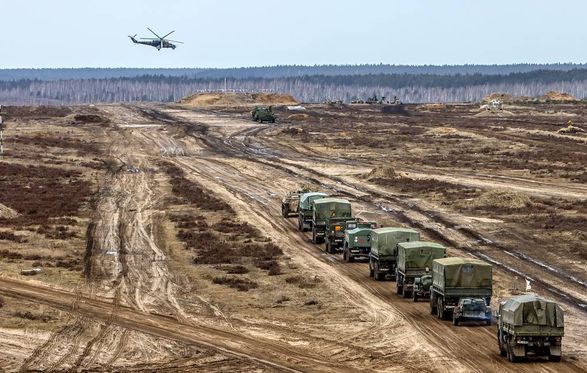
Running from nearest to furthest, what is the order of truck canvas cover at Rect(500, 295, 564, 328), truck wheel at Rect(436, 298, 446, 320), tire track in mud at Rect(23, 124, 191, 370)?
truck canvas cover at Rect(500, 295, 564, 328) → tire track in mud at Rect(23, 124, 191, 370) → truck wheel at Rect(436, 298, 446, 320)

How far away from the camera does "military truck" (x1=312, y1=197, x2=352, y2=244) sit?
6719 cm

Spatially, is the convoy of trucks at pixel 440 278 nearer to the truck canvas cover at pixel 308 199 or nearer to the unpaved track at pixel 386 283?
the unpaved track at pixel 386 283

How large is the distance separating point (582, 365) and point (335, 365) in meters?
8.26

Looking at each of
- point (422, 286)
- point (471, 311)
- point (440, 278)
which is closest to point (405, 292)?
point (422, 286)

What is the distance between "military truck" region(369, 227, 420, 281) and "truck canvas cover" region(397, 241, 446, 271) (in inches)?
149

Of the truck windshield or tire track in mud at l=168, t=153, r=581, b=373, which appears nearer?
tire track in mud at l=168, t=153, r=581, b=373

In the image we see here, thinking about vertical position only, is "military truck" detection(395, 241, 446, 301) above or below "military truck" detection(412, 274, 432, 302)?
above

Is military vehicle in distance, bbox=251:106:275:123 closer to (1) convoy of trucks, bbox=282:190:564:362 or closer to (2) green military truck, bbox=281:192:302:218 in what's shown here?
(2) green military truck, bbox=281:192:302:218

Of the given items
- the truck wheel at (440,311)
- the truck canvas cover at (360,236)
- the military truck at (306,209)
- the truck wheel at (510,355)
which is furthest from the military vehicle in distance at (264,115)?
the truck wheel at (510,355)

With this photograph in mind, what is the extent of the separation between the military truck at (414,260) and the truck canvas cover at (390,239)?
2.89 metres

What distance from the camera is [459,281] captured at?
45.4 m

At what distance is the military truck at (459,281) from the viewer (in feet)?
149

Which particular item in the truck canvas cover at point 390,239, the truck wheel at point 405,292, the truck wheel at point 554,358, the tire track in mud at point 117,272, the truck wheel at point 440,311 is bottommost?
the tire track in mud at point 117,272

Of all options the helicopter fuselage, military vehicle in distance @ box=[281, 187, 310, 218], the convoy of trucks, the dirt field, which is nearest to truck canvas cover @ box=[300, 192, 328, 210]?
the convoy of trucks
